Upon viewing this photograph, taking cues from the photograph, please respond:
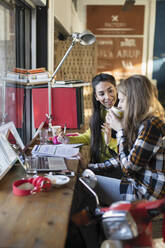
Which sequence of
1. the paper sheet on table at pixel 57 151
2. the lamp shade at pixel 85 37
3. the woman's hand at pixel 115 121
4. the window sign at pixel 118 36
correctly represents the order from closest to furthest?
the woman's hand at pixel 115 121
the paper sheet on table at pixel 57 151
the lamp shade at pixel 85 37
the window sign at pixel 118 36

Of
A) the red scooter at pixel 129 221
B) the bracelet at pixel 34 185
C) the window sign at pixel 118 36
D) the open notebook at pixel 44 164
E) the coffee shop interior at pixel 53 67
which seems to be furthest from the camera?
the window sign at pixel 118 36

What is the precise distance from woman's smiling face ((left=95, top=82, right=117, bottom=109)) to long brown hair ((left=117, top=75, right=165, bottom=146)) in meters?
0.76

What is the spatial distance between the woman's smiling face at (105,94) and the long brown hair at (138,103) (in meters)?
0.76

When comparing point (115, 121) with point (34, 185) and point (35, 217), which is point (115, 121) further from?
point (35, 217)

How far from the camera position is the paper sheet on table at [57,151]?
162 cm

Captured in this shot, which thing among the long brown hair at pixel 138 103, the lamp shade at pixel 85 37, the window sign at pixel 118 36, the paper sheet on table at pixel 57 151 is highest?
the window sign at pixel 118 36

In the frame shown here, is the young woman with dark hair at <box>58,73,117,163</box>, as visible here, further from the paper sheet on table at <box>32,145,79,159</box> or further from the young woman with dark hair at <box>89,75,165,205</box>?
the young woman with dark hair at <box>89,75,165,205</box>

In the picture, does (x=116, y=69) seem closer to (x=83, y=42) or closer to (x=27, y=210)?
(x=83, y=42)

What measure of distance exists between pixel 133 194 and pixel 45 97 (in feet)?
4.40

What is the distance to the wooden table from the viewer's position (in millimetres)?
746

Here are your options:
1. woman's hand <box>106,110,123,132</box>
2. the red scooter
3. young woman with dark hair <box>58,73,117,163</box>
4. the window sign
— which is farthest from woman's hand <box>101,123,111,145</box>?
the window sign

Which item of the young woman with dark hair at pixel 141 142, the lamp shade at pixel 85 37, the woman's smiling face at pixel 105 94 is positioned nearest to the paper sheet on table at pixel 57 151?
the young woman with dark hair at pixel 141 142

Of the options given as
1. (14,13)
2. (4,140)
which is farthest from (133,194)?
(14,13)

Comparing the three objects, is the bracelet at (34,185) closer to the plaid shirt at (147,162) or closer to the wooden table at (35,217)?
the wooden table at (35,217)
